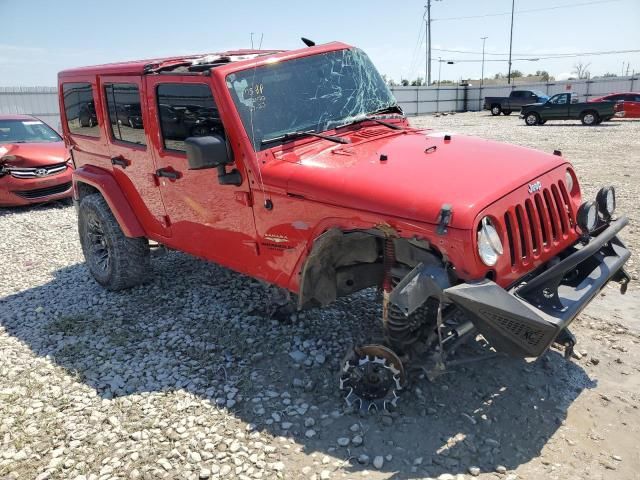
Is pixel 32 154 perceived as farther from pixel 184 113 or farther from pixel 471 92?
pixel 471 92

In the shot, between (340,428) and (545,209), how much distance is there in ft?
6.04

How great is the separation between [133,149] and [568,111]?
22632mm

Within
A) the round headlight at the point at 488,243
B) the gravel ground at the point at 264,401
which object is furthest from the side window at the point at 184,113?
the round headlight at the point at 488,243

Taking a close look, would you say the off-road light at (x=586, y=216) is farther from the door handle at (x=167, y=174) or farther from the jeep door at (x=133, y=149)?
the jeep door at (x=133, y=149)

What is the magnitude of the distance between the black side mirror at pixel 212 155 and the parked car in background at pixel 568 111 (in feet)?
73.9

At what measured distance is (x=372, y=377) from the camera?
3.23m

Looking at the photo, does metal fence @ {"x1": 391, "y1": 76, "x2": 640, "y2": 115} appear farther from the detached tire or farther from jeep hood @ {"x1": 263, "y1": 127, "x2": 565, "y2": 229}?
jeep hood @ {"x1": 263, "y1": 127, "x2": 565, "y2": 229}

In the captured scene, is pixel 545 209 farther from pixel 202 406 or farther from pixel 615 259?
pixel 202 406

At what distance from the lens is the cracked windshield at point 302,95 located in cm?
360

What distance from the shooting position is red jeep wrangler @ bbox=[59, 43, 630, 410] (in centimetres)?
277

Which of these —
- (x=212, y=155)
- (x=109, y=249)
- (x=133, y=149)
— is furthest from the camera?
(x=109, y=249)

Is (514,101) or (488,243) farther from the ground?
(488,243)

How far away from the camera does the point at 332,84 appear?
402 centimetres

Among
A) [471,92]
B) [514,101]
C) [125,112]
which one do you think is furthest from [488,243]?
[471,92]
